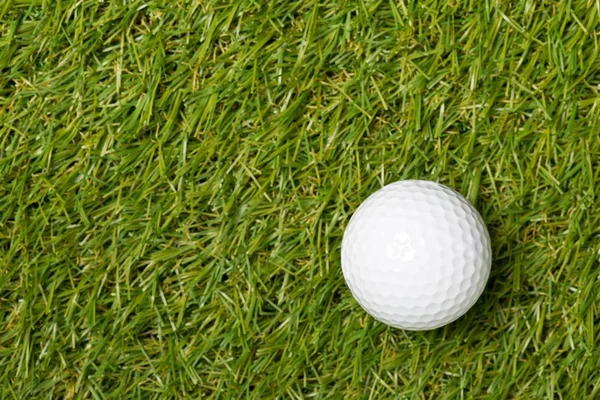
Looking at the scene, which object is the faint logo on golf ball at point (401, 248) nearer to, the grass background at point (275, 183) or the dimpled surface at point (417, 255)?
the dimpled surface at point (417, 255)

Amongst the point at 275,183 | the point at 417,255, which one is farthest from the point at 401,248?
the point at 275,183

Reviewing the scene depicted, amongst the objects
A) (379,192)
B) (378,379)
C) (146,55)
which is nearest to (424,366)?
(378,379)

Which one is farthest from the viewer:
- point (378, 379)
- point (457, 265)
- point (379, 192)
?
point (378, 379)

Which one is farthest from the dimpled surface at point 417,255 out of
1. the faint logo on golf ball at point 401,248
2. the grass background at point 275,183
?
the grass background at point 275,183

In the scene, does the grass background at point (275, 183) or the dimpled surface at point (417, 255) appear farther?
the grass background at point (275, 183)

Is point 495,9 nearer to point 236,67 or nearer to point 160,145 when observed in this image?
point 236,67
